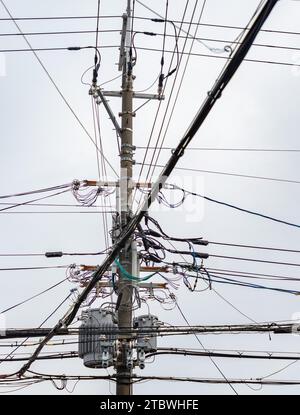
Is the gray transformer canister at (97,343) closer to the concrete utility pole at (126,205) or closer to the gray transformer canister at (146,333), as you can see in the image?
the concrete utility pole at (126,205)

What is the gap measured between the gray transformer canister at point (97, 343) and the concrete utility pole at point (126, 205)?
0.24 m

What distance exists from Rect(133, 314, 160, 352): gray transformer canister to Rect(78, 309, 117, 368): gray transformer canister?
0.52m

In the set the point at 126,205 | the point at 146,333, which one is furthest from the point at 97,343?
the point at 126,205

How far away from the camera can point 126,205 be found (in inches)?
502

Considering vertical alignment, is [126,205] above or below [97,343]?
above

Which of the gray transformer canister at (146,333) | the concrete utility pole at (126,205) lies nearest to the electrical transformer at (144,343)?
the gray transformer canister at (146,333)

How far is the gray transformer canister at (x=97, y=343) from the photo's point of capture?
1165 centimetres

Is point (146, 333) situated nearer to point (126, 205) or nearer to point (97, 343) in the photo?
point (97, 343)

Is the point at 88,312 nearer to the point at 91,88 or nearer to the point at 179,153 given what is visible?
the point at 91,88

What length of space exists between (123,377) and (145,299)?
3.27 metres

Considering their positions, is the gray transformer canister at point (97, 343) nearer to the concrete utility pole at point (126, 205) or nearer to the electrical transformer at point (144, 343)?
the concrete utility pole at point (126, 205)

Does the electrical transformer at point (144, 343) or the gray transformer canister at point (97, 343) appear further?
the electrical transformer at point (144, 343)

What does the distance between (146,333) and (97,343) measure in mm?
878

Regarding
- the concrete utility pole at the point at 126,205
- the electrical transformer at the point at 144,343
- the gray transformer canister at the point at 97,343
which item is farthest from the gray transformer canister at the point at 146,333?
the gray transformer canister at the point at 97,343
